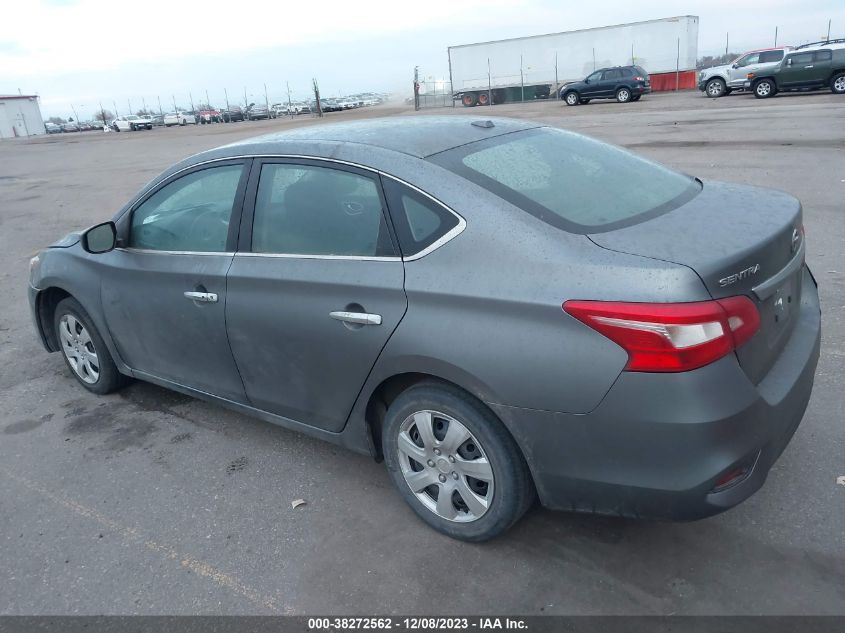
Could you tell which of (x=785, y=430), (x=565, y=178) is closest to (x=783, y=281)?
(x=785, y=430)

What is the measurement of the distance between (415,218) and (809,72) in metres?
28.0

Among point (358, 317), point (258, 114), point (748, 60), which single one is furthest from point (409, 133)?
point (258, 114)

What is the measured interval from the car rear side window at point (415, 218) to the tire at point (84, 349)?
2552 millimetres

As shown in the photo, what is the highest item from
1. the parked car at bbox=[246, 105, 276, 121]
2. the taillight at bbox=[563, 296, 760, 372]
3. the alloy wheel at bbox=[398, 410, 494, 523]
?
the taillight at bbox=[563, 296, 760, 372]

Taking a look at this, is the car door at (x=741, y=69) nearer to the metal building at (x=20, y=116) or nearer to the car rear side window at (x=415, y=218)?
the car rear side window at (x=415, y=218)

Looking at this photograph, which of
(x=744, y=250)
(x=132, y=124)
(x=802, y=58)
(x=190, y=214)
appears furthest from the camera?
(x=132, y=124)

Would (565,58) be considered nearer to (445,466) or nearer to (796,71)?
(796,71)

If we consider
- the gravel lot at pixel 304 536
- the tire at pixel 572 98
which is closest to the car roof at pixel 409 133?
the gravel lot at pixel 304 536

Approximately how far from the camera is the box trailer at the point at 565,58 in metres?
37.8

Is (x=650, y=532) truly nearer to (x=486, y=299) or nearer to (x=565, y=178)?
(x=486, y=299)

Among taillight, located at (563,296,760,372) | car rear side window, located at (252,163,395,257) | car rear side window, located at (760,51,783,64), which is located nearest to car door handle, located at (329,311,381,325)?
car rear side window, located at (252,163,395,257)

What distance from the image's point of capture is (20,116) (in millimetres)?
85062

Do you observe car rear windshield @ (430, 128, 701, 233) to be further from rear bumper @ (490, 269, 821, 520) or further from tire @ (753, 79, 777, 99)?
tire @ (753, 79, 777, 99)

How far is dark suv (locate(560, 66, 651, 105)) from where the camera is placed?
32250 millimetres
